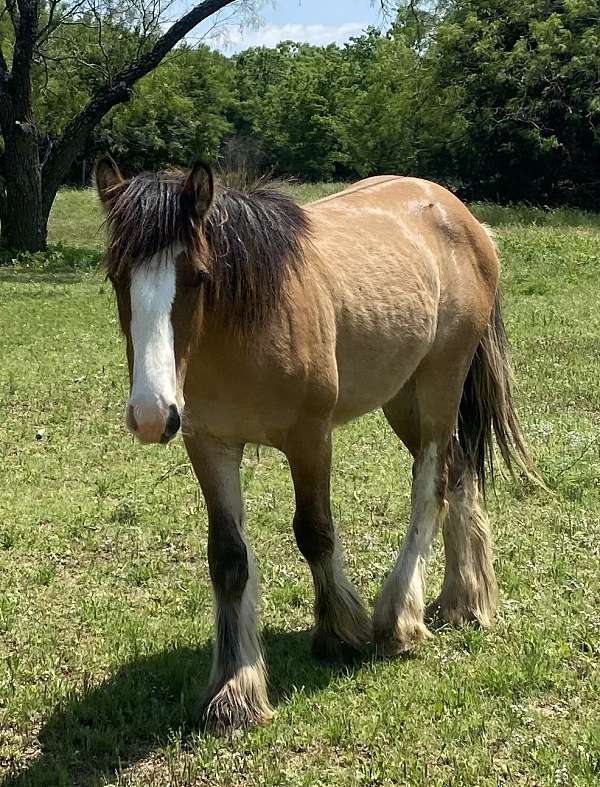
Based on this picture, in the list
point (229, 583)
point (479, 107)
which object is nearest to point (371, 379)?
point (229, 583)

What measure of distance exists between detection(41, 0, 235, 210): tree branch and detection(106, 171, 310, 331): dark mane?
1429cm

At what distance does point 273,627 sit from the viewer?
3.83 metres

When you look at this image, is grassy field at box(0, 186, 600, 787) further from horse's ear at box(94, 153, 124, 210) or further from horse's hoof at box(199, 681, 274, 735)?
horse's ear at box(94, 153, 124, 210)

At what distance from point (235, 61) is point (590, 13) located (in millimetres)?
46784

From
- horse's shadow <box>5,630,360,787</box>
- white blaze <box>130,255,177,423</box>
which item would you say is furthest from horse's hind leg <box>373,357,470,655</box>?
white blaze <box>130,255,177,423</box>

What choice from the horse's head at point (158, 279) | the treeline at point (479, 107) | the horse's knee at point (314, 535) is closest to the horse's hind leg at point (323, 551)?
the horse's knee at point (314, 535)

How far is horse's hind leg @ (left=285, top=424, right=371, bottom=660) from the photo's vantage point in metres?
3.26

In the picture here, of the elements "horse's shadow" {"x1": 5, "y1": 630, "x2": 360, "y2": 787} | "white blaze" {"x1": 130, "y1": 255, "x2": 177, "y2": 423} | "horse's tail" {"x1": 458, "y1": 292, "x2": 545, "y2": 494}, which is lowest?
"horse's shadow" {"x1": 5, "y1": 630, "x2": 360, "y2": 787}

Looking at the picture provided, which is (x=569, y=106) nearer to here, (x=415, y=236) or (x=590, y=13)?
(x=590, y=13)

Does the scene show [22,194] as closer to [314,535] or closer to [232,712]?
[314,535]

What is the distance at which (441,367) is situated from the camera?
397 centimetres

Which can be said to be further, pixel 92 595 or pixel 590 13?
pixel 590 13

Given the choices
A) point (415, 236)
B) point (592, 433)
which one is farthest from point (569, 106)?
point (415, 236)

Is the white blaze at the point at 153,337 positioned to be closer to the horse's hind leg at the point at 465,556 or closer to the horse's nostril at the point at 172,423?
the horse's nostril at the point at 172,423
